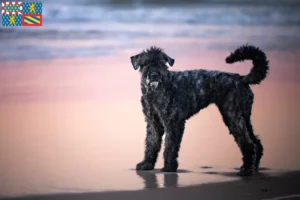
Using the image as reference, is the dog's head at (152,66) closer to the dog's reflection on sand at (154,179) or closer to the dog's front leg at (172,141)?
the dog's front leg at (172,141)

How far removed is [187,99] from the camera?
5020mm

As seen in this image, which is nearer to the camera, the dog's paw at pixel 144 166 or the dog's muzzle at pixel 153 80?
the dog's muzzle at pixel 153 80

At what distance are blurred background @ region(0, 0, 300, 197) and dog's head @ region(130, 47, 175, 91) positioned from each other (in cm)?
38

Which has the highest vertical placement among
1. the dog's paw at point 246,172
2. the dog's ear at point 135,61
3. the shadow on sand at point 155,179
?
the dog's ear at point 135,61

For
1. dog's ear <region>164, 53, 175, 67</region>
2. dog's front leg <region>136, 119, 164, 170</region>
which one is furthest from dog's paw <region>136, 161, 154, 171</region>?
dog's ear <region>164, 53, 175, 67</region>

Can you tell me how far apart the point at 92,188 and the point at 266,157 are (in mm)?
1872

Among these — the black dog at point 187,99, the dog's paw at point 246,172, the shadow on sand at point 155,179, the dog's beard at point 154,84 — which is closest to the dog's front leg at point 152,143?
the black dog at point 187,99

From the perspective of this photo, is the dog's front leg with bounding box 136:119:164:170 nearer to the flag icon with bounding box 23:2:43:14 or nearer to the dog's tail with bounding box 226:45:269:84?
the dog's tail with bounding box 226:45:269:84

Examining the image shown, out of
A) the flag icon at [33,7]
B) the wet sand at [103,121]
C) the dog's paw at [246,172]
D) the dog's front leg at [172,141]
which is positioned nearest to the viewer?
the dog's front leg at [172,141]

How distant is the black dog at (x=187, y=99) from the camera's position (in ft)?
16.2

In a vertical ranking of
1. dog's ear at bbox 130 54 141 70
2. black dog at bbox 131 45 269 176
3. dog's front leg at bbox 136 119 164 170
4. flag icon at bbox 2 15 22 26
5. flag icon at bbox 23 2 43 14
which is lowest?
dog's front leg at bbox 136 119 164 170

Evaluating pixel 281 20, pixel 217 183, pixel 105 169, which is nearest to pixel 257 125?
pixel 217 183

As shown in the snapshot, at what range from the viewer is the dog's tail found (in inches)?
198

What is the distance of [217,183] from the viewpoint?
4984 mm
